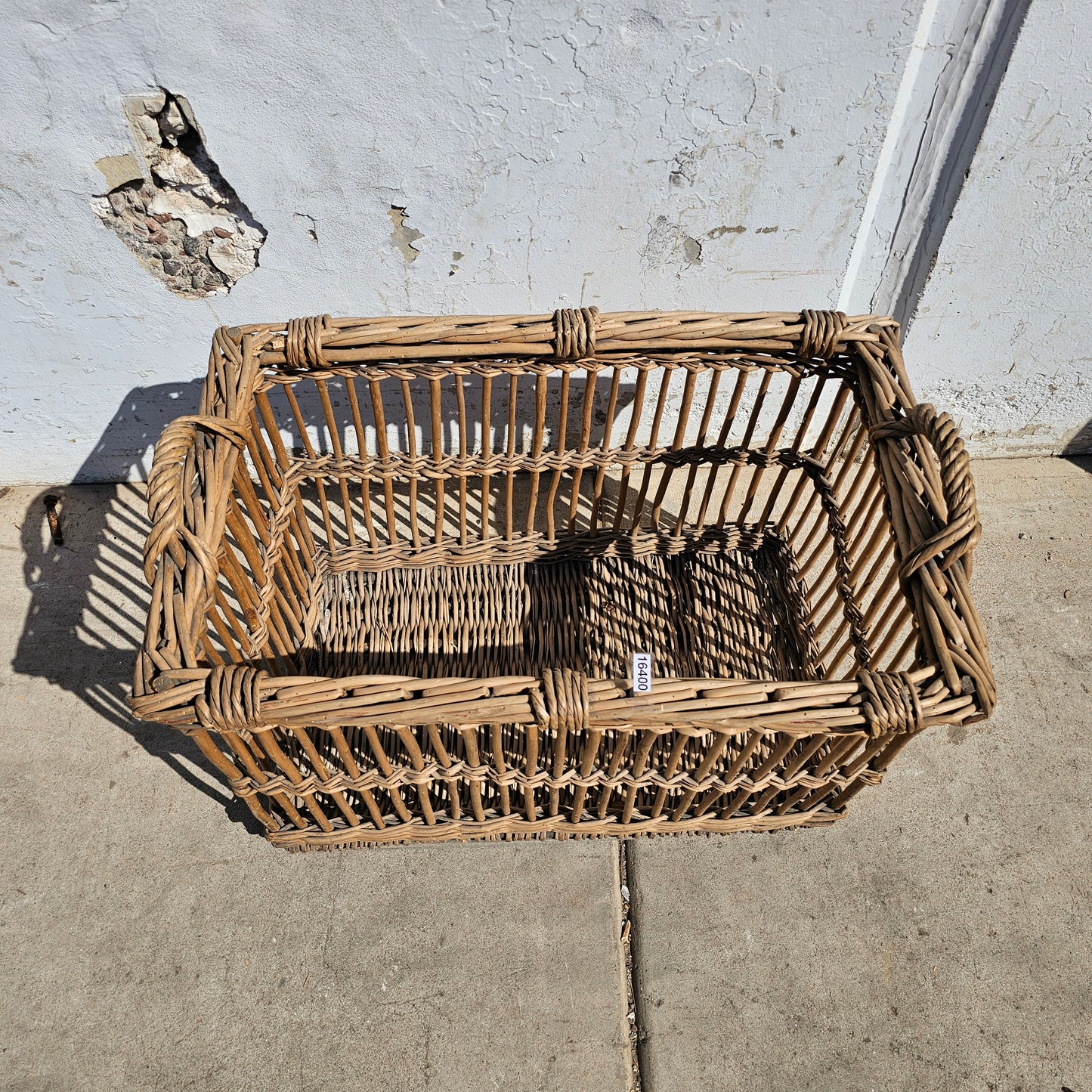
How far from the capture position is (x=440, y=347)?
4.45ft

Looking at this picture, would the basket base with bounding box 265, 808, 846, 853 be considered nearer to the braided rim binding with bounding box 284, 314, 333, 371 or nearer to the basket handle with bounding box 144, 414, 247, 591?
the basket handle with bounding box 144, 414, 247, 591

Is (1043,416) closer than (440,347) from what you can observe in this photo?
No

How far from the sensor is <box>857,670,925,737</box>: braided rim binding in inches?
39.7

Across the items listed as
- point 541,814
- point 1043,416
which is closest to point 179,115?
point 541,814

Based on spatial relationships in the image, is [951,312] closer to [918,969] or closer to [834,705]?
[834,705]

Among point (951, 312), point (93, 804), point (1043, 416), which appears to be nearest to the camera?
point (93, 804)

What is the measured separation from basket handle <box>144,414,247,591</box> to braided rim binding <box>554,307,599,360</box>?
59cm

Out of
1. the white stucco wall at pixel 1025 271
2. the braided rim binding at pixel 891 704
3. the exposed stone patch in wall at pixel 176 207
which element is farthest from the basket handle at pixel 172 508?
the white stucco wall at pixel 1025 271

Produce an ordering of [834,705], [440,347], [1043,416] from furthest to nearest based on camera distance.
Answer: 1. [1043,416]
2. [440,347]
3. [834,705]

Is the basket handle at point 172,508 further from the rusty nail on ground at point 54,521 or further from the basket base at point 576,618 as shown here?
the rusty nail on ground at point 54,521

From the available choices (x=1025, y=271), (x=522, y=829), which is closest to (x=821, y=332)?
(x=1025, y=271)

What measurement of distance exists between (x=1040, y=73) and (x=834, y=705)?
1.24 metres

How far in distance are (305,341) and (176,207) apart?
1.48 feet

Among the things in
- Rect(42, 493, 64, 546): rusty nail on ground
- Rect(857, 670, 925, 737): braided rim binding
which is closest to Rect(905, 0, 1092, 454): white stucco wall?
Rect(857, 670, 925, 737): braided rim binding
